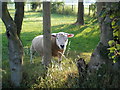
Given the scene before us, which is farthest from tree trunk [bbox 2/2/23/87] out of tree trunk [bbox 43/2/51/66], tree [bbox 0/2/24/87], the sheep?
the sheep

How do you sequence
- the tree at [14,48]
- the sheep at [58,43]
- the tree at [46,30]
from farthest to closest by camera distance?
the sheep at [58,43] < the tree at [46,30] < the tree at [14,48]

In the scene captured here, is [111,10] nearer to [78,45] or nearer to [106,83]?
[106,83]

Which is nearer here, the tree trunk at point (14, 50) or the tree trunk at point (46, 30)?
the tree trunk at point (14, 50)

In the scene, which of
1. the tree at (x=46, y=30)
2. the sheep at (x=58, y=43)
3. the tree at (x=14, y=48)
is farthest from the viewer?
the sheep at (x=58, y=43)

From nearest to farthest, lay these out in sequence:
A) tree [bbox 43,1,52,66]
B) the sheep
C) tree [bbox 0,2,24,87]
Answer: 1. tree [bbox 0,2,24,87]
2. tree [bbox 43,1,52,66]
3. the sheep

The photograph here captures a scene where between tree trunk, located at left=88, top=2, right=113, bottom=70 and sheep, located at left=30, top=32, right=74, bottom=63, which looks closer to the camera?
tree trunk, located at left=88, top=2, right=113, bottom=70

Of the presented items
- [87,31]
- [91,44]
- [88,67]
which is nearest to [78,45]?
[91,44]

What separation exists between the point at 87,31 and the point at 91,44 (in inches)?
127

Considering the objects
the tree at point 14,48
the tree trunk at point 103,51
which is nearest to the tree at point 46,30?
the tree at point 14,48

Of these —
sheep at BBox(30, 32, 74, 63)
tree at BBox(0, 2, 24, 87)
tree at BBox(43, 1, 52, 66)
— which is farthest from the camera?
sheep at BBox(30, 32, 74, 63)

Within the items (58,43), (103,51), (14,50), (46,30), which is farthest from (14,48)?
(103,51)

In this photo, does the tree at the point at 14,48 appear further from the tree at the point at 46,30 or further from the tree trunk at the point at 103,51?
the tree trunk at the point at 103,51

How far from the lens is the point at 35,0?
121ft

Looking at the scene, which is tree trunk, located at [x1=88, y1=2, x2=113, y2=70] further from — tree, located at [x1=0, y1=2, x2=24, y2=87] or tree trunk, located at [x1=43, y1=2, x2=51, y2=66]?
tree, located at [x1=0, y1=2, x2=24, y2=87]
